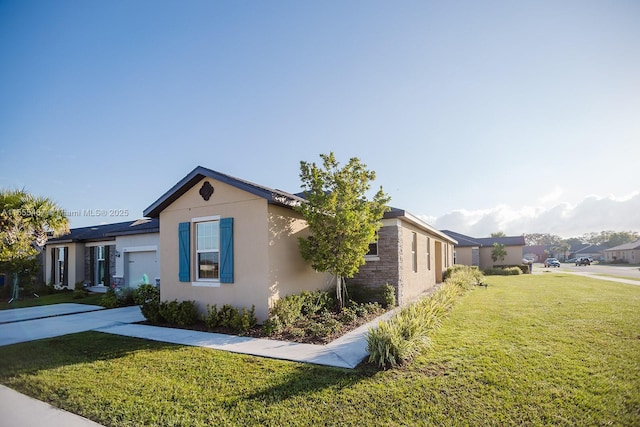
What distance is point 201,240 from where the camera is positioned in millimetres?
10164

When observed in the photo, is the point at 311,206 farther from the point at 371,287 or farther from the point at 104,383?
the point at 104,383

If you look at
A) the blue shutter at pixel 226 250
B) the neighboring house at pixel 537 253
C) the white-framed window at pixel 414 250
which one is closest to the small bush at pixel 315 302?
the blue shutter at pixel 226 250

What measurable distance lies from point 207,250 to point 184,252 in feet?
2.66

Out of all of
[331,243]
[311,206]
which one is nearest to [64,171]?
[311,206]

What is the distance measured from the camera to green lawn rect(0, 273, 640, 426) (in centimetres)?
411

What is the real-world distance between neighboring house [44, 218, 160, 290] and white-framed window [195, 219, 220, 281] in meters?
5.72

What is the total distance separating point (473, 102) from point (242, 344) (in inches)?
367

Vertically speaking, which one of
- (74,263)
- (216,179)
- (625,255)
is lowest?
(625,255)

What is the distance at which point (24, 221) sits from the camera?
13.5 metres

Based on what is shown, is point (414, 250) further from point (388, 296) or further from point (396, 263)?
point (388, 296)

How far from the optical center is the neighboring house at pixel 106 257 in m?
15.6

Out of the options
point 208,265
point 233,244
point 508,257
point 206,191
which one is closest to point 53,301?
point 208,265

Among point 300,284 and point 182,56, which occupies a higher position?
point 182,56

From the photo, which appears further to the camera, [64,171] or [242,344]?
[64,171]
